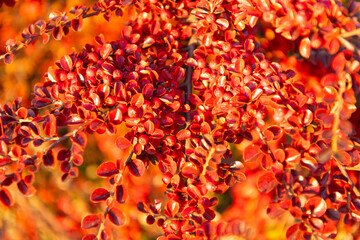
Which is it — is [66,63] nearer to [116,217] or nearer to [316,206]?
[116,217]

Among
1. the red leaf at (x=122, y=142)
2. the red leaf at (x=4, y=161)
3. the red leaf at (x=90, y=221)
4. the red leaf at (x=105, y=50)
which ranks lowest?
the red leaf at (x=90, y=221)

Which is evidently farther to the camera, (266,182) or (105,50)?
(105,50)

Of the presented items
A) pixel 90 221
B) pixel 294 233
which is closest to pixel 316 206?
pixel 294 233

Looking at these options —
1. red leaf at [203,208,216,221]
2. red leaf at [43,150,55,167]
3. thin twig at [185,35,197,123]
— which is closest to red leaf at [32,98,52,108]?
red leaf at [43,150,55,167]

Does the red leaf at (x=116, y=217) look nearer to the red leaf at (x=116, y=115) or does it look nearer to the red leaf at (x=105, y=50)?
the red leaf at (x=116, y=115)

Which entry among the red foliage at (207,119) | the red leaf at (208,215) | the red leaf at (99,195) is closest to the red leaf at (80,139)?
the red foliage at (207,119)

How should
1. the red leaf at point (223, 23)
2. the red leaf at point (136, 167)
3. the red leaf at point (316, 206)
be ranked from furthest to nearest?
the red leaf at point (223, 23) → the red leaf at point (136, 167) → the red leaf at point (316, 206)

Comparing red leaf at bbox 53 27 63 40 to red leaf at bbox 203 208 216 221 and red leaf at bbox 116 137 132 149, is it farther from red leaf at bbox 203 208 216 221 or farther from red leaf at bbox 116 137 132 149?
red leaf at bbox 203 208 216 221

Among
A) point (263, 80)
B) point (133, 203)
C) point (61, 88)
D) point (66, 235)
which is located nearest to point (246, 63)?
point (263, 80)
